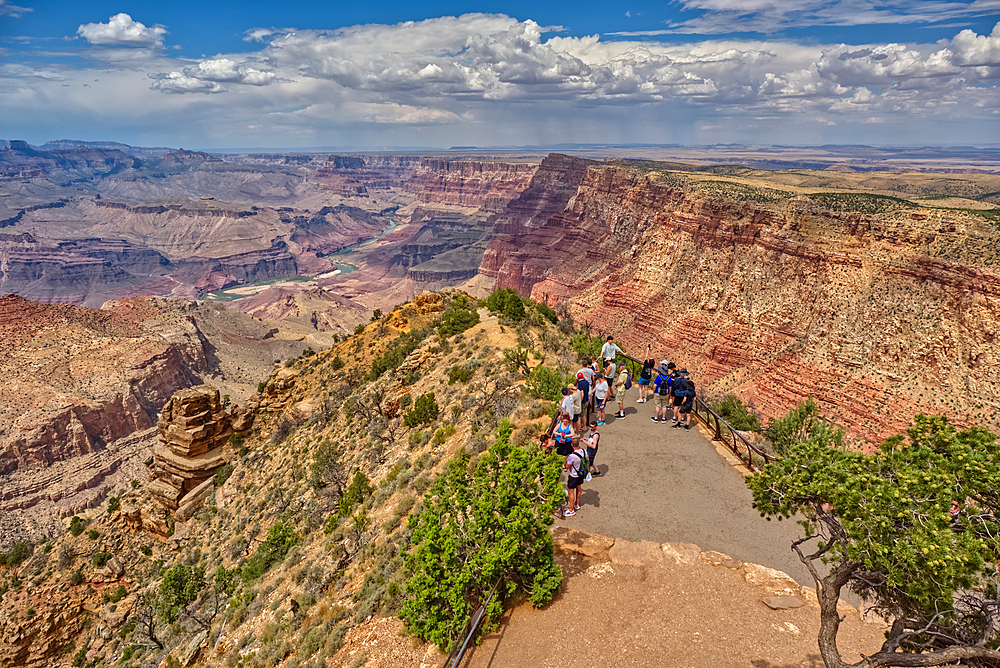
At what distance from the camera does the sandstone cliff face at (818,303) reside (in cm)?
3659

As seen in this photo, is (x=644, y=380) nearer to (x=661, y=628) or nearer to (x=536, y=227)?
(x=661, y=628)

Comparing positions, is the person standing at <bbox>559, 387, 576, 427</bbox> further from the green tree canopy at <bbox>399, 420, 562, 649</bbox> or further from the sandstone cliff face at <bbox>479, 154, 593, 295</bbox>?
the sandstone cliff face at <bbox>479, 154, 593, 295</bbox>

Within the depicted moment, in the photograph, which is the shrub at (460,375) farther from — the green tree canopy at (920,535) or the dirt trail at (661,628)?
the green tree canopy at (920,535)

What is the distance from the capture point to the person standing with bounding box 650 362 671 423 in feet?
56.3

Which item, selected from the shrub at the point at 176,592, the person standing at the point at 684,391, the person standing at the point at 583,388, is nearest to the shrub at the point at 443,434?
the person standing at the point at 583,388

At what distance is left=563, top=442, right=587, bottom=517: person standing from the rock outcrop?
22445 mm

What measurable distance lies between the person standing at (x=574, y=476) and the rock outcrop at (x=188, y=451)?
22.4m

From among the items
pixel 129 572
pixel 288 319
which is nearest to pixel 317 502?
pixel 129 572

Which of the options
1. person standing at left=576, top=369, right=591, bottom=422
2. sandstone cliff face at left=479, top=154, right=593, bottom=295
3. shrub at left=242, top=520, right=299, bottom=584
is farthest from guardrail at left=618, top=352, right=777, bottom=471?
sandstone cliff face at left=479, top=154, right=593, bottom=295

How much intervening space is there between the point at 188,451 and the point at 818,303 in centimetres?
5273

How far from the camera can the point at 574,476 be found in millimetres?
11883

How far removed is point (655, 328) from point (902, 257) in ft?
81.1

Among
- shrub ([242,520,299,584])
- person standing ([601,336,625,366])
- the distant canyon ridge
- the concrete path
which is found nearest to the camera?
the concrete path

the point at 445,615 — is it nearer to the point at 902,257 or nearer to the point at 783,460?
the point at 783,460
